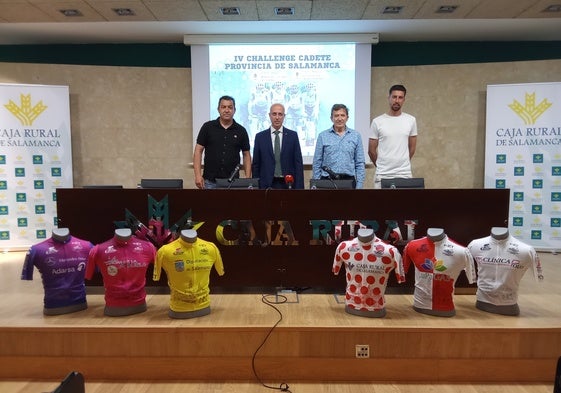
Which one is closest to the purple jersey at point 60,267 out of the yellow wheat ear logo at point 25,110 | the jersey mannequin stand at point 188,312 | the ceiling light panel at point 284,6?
the jersey mannequin stand at point 188,312

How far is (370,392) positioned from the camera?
217 centimetres

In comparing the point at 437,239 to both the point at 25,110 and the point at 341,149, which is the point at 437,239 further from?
the point at 25,110

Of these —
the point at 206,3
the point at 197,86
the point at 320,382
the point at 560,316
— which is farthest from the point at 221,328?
the point at 197,86

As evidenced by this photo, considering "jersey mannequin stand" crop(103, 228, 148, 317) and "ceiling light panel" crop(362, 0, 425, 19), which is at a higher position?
"ceiling light panel" crop(362, 0, 425, 19)

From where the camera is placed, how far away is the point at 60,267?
8.01 ft

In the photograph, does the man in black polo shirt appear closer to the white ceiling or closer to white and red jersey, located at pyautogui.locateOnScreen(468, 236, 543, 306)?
the white ceiling

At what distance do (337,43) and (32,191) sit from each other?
15.3ft

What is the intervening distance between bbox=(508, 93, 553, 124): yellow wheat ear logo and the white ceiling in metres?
1.00

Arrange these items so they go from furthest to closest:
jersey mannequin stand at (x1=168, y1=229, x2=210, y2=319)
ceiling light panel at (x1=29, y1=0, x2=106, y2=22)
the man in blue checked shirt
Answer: ceiling light panel at (x1=29, y1=0, x2=106, y2=22), the man in blue checked shirt, jersey mannequin stand at (x1=168, y1=229, x2=210, y2=319)

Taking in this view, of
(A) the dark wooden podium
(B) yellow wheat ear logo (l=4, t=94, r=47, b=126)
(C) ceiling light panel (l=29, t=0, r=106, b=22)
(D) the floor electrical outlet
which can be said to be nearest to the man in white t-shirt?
(A) the dark wooden podium

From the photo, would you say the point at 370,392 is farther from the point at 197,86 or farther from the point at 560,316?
the point at 197,86

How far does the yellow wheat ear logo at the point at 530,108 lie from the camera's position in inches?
204

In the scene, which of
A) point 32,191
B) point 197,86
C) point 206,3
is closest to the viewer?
point 206,3

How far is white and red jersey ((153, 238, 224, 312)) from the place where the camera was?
2.39 m
